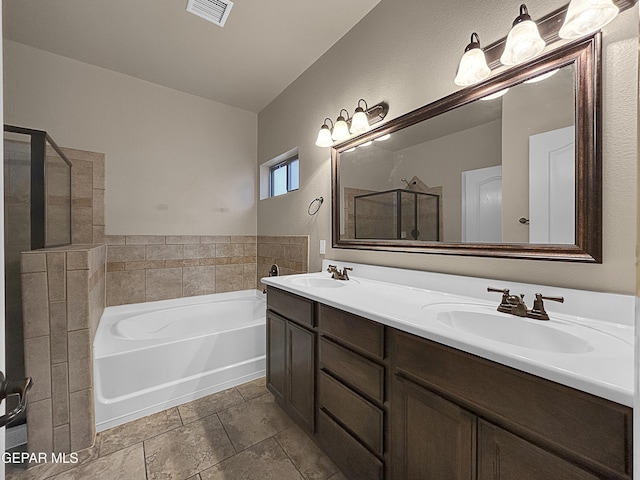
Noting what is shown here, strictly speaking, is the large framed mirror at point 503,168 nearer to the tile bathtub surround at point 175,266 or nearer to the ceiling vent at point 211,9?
the ceiling vent at point 211,9

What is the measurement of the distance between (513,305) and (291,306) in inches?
42.5

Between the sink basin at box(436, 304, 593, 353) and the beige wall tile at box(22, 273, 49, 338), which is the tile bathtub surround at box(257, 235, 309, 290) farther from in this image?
the beige wall tile at box(22, 273, 49, 338)

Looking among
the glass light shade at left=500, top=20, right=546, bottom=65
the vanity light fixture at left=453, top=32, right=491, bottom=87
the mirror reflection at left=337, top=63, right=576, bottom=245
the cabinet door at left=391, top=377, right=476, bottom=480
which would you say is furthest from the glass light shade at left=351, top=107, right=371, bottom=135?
the cabinet door at left=391, top=377, right=476, bottom=480

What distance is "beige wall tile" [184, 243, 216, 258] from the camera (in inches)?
114

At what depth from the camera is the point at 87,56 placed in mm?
2301

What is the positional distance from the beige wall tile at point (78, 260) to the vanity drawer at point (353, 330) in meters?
1.33

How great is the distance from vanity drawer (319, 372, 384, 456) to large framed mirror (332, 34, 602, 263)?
82 cm

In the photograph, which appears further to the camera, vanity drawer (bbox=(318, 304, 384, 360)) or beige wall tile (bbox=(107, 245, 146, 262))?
beige wall tile (bbox=(107, 245, 146, 262))

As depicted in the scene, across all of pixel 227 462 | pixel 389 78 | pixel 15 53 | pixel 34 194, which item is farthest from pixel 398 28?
pixel 15 53

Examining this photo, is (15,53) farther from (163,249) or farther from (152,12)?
(163,249)

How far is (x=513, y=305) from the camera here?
3.52 ft

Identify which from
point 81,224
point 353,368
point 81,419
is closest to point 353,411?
point 353,368

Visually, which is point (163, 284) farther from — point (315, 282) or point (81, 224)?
point (315, 282)

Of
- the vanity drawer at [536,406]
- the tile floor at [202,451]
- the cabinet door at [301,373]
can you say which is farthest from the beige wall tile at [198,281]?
the vanity drawer at [536,406]
